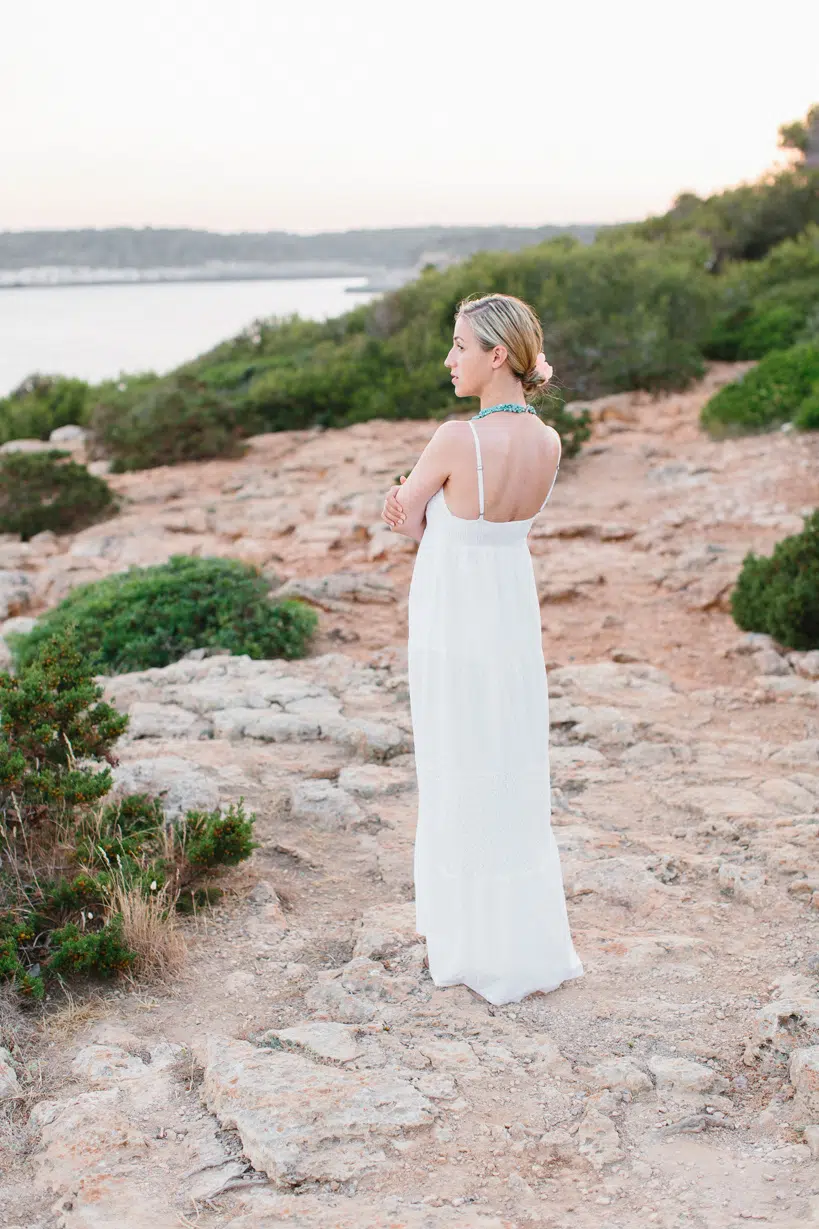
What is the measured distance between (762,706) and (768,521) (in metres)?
3.96

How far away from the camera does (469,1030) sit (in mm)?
3539

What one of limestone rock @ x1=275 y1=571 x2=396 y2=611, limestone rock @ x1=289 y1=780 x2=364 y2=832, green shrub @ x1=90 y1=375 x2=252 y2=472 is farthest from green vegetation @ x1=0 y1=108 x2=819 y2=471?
limestone rock @ x1=289 y1=780 x2=364 y2=832

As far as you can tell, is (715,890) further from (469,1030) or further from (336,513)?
(336,513)

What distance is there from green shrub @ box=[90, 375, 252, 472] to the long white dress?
39.4ft

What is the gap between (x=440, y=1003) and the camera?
3686 mm

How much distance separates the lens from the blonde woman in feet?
11.0

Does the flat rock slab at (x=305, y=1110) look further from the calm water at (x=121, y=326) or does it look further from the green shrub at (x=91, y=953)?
the calm water at (x=121, y=326)

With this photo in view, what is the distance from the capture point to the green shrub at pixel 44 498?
40.7 ft

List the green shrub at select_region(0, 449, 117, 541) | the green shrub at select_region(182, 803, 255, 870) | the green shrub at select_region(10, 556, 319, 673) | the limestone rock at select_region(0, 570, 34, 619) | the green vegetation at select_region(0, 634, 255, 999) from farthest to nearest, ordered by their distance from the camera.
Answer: the green shrub at select_region(0, 449, 117, 541) < the limestone rock at select_region(0, 570, 34, 619) < the green shrub at select_region(10, 556, 319, 673) < the green shrub at select_region(182, 803, 255, 870) < the green vegetation at select_region(0, 634, 255, 999)

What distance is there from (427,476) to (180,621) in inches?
195

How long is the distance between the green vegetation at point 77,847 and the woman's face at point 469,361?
2017mm

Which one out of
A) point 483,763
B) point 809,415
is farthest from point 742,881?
point 809,415

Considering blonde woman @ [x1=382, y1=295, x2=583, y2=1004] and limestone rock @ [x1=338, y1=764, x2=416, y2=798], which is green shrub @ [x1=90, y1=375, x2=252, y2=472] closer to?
limestone rock @ [x1=338, y1=764, x2=416, y2=798]

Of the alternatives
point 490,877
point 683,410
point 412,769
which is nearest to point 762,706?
point 412,769
